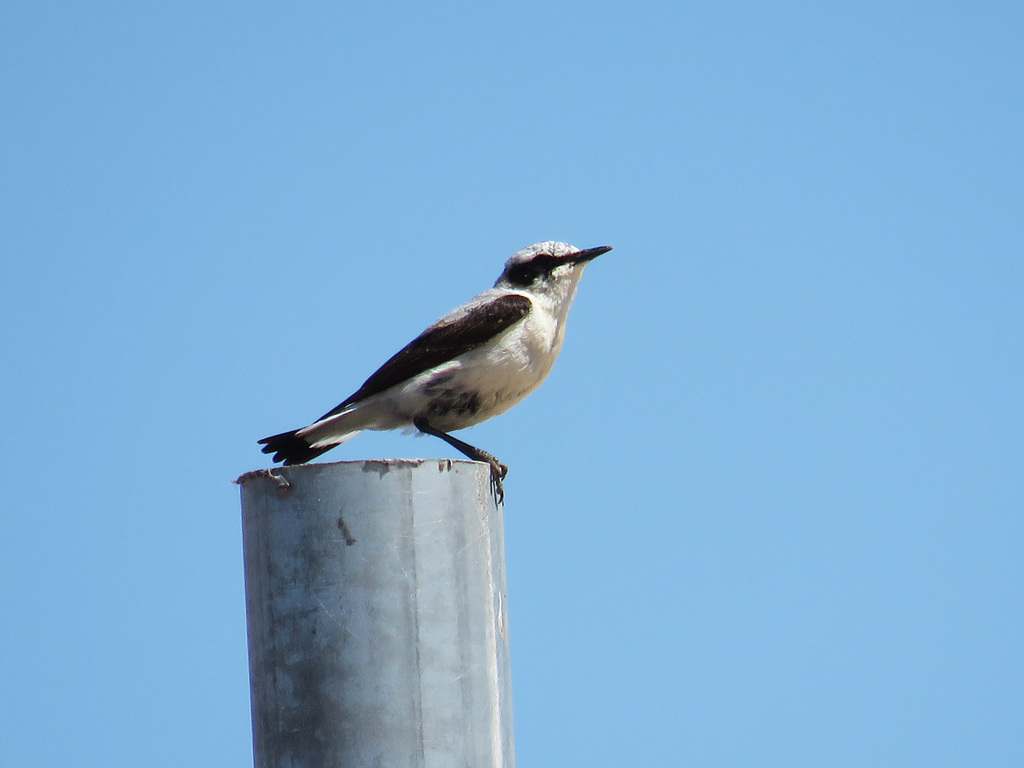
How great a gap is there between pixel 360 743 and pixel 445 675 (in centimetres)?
38

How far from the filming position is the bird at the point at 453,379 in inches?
293

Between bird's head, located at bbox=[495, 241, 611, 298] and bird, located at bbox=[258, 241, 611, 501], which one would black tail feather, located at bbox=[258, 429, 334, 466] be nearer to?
bird, located at bbox=[258, 241, 611, 501]

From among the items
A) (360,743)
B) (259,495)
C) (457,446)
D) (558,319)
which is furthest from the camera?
(558,319)

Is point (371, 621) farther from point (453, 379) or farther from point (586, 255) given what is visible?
point (586, 255)

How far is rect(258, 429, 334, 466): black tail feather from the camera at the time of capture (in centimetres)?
708

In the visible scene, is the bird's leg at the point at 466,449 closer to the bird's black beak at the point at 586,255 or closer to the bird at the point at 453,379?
the bird at the point at 453,379

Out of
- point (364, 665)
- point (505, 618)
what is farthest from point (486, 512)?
point (364, 665)

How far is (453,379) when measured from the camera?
293 inches

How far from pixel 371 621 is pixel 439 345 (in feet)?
11.4

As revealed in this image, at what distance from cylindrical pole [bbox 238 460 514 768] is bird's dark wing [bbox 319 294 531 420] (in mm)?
2951

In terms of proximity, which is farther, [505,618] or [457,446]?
[457,446]

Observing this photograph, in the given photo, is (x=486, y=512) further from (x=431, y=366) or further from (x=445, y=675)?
Result: (x=431, y=366)

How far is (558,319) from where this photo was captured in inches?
322

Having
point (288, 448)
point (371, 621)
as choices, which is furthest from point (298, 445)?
point (371, 621)
